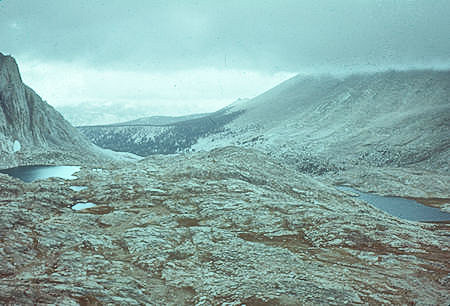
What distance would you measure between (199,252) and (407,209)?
105 metres

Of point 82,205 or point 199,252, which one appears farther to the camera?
point 82,205

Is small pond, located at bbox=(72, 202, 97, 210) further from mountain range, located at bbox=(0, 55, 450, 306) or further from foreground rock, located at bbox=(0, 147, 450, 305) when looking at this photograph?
foreground rock, located at bbox=(0, 147, 450, 305)

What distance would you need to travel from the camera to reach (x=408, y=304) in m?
28.4

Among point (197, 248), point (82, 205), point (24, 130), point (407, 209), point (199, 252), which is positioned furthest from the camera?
point (24, 130)

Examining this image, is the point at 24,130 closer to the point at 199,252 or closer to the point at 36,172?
the point at 36,172

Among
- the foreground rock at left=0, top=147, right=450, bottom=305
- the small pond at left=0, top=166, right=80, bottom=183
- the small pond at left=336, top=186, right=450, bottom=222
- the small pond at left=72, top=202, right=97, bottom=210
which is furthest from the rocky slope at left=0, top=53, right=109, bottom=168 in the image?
the small pond at left=336, top=186, right=450, bottom=222

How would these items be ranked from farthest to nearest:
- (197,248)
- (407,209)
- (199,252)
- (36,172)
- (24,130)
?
(24,130), (36,172), (407,209), (197,248), (199,252)

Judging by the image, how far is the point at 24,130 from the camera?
15875cm

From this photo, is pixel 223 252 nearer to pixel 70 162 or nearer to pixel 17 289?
pixel 17 289

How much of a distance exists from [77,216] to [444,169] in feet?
652


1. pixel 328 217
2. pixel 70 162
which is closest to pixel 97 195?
pixel 328 217

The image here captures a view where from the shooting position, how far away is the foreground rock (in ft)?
88.9

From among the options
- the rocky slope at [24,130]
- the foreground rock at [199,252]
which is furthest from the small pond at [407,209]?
the rocky slope at [24,130]

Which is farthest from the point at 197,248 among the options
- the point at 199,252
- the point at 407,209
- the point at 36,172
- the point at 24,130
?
the point at 24,130
